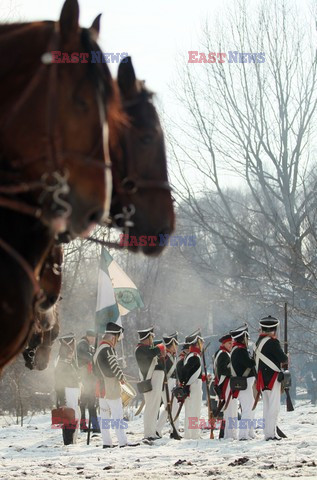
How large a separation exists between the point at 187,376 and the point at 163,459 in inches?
204

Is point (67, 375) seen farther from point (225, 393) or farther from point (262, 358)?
point (262, 358)

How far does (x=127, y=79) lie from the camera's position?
19.4ft

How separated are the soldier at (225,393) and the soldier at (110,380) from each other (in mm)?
2367

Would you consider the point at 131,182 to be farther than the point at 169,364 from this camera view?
No

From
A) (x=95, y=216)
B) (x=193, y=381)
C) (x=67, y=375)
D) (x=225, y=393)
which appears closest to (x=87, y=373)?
(x=67, y=375)

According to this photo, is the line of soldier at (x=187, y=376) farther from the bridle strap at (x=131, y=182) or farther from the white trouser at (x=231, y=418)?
the bridle strap at (x=131, y=182)

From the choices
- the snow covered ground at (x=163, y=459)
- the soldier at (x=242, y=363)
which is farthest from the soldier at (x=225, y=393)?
the snow covered ground at (x=163, y=459)

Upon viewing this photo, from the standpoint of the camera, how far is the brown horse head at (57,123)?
4363mm

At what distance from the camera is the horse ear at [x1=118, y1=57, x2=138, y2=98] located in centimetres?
584

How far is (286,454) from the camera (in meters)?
12.5

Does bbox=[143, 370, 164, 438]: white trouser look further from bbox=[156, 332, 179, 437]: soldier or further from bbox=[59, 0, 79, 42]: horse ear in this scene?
bbox=[59, 0, 79, 42]: horse ear

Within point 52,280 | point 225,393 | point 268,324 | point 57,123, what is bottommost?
point 225,393

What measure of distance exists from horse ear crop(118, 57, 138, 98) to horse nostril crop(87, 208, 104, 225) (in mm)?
1644

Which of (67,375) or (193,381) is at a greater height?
(67,375)
